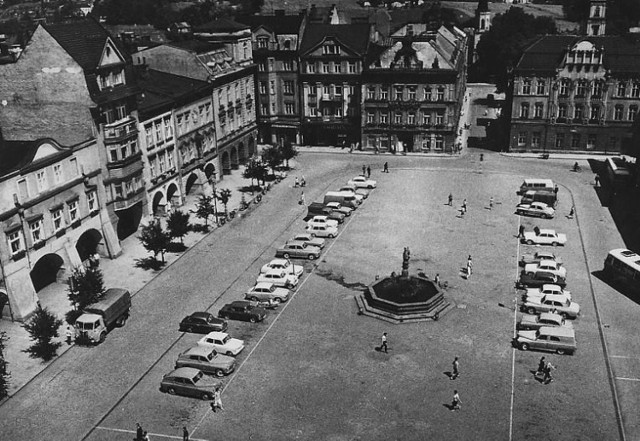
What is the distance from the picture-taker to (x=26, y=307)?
5528 cm

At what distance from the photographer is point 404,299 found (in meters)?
55.3

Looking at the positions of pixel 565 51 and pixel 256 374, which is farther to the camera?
pixel 565 51

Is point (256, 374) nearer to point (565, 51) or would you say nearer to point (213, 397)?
point (213, 397)

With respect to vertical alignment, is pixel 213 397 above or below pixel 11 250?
below

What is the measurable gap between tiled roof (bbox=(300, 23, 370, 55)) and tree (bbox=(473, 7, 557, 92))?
54.3 m

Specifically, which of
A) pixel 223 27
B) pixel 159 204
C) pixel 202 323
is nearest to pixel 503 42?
pixel 223 27

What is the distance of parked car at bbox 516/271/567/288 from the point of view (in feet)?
190

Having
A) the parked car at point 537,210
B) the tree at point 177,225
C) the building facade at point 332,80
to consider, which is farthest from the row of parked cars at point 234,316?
the building facade at point 332,80

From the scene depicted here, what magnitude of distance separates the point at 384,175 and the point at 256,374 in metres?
51.8

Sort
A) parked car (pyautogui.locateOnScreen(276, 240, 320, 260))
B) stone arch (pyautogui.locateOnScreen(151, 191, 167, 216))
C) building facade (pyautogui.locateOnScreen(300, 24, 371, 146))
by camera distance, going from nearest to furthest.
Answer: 1. parked car (pyautogui.locateOnScreen(276, 240, 320, 260))
2. stone arch (pyautogui.locateOnScreen(151, 191, 167, 216))
3. building facade (pyautogui.locateOnScreen(300, 24, 371, 146))

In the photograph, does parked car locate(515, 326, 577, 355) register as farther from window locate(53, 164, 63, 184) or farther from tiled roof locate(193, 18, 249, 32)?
tiled roof locate(193, 18, 249, 32)

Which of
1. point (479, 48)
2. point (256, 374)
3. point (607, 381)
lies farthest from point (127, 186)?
point (479, 48)

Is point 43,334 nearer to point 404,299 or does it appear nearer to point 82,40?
point 404,299

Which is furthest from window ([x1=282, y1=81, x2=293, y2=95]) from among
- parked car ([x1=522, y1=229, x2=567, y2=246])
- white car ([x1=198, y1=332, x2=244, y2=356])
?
white car ([x1=198, y1=332, x2=244, y2=356])
